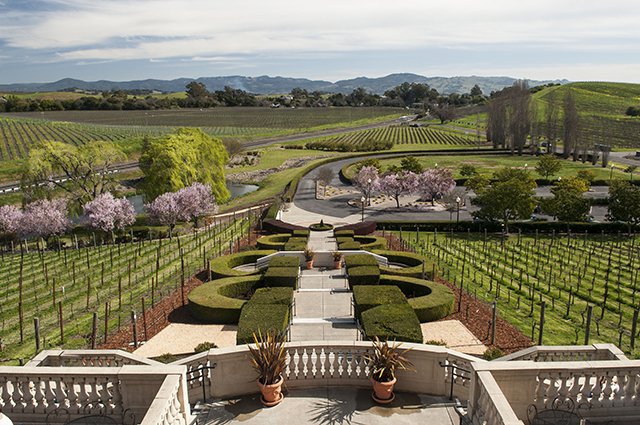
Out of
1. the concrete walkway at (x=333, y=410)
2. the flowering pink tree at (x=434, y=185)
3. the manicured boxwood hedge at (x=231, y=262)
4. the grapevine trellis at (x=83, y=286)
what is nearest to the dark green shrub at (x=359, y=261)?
the manicured boxwood hedge at (x=231, y=262)

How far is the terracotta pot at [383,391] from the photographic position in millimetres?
12805

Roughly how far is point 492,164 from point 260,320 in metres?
102

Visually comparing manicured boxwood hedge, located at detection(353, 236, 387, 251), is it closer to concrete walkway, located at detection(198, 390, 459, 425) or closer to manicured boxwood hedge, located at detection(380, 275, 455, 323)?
manicured boxwood hedge, located at detection(380, 275, 455, 323)

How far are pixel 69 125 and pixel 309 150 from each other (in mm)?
89257

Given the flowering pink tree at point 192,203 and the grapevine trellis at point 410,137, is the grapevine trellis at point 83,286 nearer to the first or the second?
the flowering pink tree at point 192,203

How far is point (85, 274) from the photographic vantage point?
117 ft

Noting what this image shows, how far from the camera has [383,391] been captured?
12.9 meters

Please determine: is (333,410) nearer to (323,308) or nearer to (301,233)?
(323,308)

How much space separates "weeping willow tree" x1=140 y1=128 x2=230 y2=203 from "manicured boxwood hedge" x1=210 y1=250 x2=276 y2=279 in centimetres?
2736

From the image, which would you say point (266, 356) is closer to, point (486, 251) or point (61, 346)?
point (61, 346)

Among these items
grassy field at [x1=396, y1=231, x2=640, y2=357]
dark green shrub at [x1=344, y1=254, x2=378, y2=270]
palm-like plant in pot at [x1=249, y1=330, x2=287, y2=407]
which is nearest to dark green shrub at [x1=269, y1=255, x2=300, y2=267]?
dark green shrub at [x1=344, y1=254, x2=378, y2=270]

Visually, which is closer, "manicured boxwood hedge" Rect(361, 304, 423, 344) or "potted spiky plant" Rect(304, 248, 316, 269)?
"manicured boxwood hedge" Rect(361, 304, 423, 344)

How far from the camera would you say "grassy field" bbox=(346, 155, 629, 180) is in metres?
97.1

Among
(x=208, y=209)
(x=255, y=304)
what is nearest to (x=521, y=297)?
(x=255, y=304)
